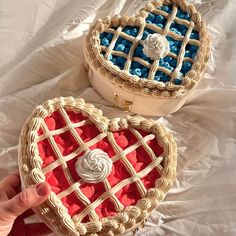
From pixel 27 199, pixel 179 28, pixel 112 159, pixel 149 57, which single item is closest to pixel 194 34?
pixel 179 28

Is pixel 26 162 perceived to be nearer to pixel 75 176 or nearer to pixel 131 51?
pixel 75 176

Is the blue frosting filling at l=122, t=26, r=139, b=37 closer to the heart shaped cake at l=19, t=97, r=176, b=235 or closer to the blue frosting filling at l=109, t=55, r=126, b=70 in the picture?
the blue frosting filling at l=109, t=55, r=126, b=70

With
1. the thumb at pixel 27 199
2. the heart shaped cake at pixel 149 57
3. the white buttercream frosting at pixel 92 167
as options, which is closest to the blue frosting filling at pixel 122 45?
the heart shaped cake at pixel 149 57

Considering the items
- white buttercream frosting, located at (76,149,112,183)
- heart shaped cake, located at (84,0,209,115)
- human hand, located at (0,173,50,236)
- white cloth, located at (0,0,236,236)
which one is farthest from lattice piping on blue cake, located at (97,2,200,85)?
human hand, located at (0,173,50,236)

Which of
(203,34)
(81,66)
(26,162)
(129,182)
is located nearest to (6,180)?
(26,162)

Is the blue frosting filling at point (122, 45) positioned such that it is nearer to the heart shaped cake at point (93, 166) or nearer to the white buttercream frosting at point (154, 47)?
the white buttercream frosting at point (154, 47)

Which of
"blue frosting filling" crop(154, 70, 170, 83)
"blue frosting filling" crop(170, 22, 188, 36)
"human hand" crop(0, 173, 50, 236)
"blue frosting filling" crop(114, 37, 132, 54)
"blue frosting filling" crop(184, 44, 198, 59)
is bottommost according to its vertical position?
"human hand" crop(0, 173, 50, 236)
